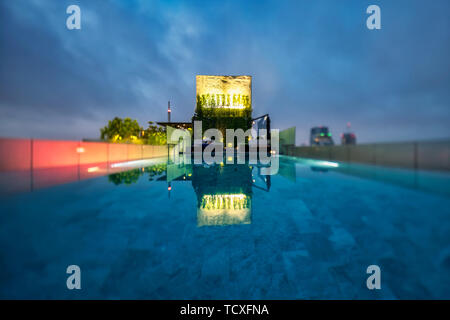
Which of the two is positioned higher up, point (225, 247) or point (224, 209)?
point (224, 209)

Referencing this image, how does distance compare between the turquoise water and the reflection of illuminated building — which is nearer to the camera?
the turquoise water

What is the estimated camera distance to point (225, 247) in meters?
2.46

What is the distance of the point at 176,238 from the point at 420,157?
10.5 meters

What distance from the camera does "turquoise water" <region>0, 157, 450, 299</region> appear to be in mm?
1842

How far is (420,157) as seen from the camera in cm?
755

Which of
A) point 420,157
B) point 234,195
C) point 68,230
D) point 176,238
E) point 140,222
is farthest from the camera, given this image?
point 420,157

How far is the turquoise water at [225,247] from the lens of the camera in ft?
6.04

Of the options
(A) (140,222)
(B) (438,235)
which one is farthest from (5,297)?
(B) (438,235)

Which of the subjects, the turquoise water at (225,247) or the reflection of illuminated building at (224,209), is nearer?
the turquoise water at (225,247)

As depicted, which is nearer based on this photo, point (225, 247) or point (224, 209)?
point (225, 247)
